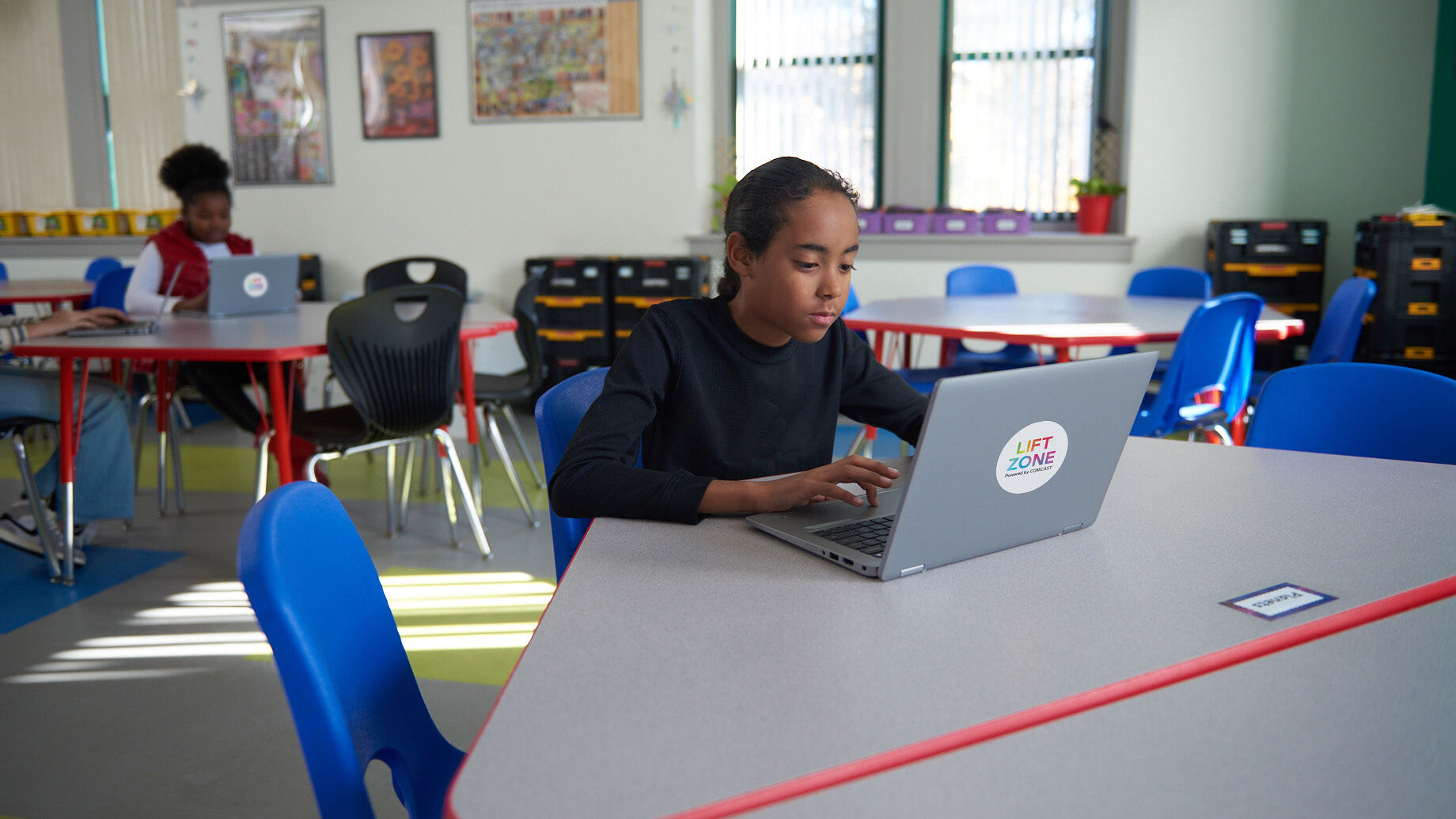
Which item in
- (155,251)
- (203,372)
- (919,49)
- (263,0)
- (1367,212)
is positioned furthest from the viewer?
(263,0)

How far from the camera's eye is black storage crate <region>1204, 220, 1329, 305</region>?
4695 millimetres

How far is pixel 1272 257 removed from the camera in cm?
473

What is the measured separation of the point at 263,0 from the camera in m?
5.79

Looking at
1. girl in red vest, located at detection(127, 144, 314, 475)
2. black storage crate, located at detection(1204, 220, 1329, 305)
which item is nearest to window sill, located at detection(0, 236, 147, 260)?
girl in red vest, located at detection(127, 144, 314, 475)

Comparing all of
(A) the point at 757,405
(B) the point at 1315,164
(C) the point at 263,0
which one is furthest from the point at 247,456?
(B) the point at 1315,164

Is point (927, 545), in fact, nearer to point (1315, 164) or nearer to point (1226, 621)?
point (1226, 621)

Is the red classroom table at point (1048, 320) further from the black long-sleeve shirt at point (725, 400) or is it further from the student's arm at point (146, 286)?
the student's arm at point (146, 286)

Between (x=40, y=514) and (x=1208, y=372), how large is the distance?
3.16 meters

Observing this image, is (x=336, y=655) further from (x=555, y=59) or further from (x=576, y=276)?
(x=555, y=59)

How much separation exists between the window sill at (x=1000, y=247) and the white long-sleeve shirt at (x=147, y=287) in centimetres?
257

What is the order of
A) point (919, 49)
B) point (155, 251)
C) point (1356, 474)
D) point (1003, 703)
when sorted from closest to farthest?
1. point (1003, 703)
2. point (1356, 474)
3. point (155, 251)
4. point (919, 49)

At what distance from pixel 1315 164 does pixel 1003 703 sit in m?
5.33

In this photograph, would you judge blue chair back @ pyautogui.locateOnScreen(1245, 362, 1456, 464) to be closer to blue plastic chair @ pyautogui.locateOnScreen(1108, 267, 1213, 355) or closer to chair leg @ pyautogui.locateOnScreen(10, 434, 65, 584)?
blue plastic chair @ pyautogui.locateOnScreen(1108, 267, 1213, 355)

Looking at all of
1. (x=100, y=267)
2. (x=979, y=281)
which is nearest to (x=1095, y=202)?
(x=979, y=281)
